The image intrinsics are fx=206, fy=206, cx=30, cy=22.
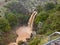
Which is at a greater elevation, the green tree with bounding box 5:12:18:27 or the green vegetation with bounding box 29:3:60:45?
the green tree with bounding box 5:12:18:27

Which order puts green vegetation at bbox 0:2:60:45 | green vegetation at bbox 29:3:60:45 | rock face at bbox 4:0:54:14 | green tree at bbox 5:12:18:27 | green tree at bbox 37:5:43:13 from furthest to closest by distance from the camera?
rock face at bbox 4:0:54:14 → green tree at bbox 37:5:43:13 → green tree at bbox 5:12:18:27 → green vegetation at bbox 0:2:60:45 → green vegetation at bbox 29:3:60:45

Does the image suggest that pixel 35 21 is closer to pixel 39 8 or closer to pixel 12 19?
pixel 12 19

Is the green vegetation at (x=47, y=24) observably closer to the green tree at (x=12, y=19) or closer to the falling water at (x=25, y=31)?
the falling water at (x=25, y=31)

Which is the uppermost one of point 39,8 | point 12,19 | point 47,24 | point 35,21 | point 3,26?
point 39,8

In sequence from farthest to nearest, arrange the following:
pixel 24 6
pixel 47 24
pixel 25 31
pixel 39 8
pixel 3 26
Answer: pixel 24 6
pixel 39 8
pixel 25 31
pixel 3 26
pixel 47 24

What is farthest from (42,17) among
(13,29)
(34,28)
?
(13,29)

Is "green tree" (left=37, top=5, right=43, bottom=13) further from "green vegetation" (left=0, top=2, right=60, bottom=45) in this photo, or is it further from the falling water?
the falling water

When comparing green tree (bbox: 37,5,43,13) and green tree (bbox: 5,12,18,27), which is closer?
green tree (bbox: 5,12,18,27)

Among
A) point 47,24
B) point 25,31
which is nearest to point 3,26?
point 25,31

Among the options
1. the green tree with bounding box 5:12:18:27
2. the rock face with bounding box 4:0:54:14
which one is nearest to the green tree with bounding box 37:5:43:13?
the rock face with bounding box 4:0:54:14

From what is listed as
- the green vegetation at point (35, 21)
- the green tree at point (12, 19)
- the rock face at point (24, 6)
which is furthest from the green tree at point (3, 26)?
the rock face at point (24, 6)

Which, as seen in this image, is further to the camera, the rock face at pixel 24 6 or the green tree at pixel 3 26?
the rock face at pixel 24 6

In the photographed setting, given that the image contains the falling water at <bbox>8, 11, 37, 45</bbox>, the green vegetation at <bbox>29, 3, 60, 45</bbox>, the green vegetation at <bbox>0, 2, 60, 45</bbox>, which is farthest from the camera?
the falling water at <bbox>8, 11, 37, 45</bbox>

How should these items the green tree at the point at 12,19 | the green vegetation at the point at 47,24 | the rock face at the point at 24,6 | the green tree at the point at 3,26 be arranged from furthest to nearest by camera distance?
the rock face at the point at 24,6, the green tree at the point at 12,19, the green tree at the point at 3,26, the green vegetation at the point at 47,24
